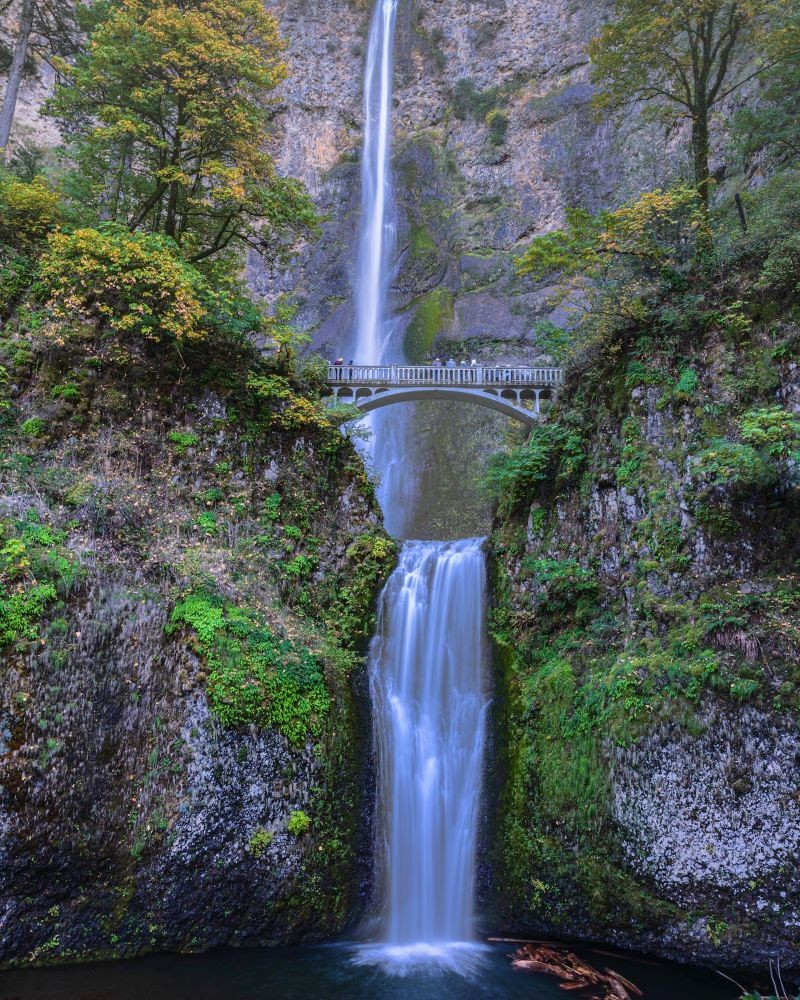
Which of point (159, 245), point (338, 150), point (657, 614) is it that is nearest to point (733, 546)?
point (657, 614)

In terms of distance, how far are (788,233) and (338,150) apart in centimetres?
3032

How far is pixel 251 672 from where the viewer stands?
8359 millimetres

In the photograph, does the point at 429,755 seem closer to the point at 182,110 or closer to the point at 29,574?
the point at 29,574

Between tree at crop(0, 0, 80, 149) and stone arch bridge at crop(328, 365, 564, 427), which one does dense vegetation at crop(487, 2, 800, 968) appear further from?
tree at crop(0, 0, 80, 149)

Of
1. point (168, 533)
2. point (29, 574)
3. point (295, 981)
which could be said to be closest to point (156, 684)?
point (29, 574)

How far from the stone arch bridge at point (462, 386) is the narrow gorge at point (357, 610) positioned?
18.1 feet

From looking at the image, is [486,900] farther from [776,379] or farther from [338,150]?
[338,150]

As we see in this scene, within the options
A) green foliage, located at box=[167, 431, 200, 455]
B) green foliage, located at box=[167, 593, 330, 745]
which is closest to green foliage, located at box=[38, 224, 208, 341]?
green foliage, located at box=[167, 431, 200, 455]

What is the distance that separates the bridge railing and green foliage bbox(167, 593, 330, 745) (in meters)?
11.9

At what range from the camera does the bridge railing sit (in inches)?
765

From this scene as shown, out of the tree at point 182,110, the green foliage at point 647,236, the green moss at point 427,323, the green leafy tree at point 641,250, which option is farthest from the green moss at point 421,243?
the green leafy tree at point 641,250

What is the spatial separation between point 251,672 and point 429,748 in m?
3.30

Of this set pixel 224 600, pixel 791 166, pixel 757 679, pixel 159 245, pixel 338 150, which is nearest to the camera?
pixel 757 679

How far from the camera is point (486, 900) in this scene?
28.2 ft
